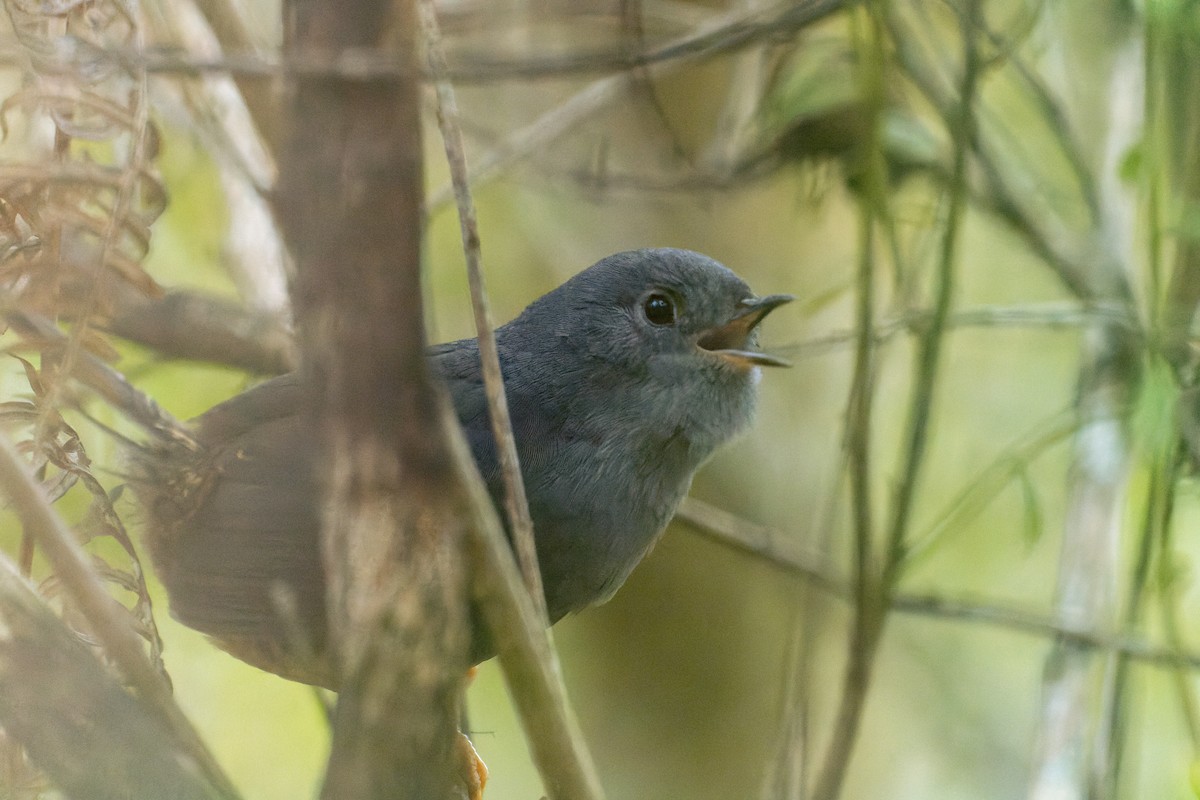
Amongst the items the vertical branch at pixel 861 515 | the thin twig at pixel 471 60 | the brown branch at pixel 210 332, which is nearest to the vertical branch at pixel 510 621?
the thin twig at pixel 471 60

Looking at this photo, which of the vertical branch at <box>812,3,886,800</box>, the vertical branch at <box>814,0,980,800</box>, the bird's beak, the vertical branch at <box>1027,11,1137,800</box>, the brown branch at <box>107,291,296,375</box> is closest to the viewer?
the vertical branch at <box>812,3,886,800</box>

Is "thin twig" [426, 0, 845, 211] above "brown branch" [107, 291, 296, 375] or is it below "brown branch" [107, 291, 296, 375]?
above

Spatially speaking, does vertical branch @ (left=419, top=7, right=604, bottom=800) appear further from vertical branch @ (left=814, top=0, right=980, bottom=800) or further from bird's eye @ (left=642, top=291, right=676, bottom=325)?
bird's eye @ (left=642, top=291, right=676, bottom=325)

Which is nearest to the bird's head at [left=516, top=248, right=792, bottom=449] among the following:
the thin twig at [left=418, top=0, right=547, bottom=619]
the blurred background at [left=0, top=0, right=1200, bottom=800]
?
the blurred background at [left=0, top=0, right=1200, bottom=800]

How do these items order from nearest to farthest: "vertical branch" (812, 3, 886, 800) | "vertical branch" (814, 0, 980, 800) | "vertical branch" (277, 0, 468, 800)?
"vertical branch" (277, 0, 468, 800)
"vertical branch" (812, 3, 886, 800)
"vertical branch" (814, 0, 980, 800)

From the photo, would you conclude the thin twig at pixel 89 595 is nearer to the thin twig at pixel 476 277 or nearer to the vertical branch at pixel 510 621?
the vertical branch at pixel 510 621

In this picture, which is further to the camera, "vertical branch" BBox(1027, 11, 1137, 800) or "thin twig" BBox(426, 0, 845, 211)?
"thin twig" BBox(426, 0, 845, 211)

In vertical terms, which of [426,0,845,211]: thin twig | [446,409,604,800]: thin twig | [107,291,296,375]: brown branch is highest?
[426,0,845,211]: thin twig
